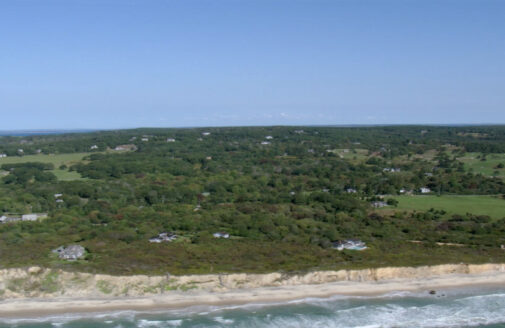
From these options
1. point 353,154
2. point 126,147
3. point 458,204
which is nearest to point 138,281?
point 458,204

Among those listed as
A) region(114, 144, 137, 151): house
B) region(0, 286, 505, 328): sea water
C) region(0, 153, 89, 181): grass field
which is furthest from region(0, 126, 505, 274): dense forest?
region(114, 144, 137, 151): house

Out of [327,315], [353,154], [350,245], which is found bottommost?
[327,315]

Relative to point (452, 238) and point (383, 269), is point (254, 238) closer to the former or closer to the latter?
point (383, 269)

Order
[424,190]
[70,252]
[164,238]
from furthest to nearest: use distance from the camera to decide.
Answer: [424,190], [164,238], [70,252]

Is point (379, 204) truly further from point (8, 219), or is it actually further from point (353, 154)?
point (353, 154)

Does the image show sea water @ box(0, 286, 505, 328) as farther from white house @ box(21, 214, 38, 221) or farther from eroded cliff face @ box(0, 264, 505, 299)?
white house @ box(21, 214, 38, 221)

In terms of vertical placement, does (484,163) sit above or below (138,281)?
above

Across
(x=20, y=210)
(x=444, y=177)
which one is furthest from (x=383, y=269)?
(x=444, y=177)
